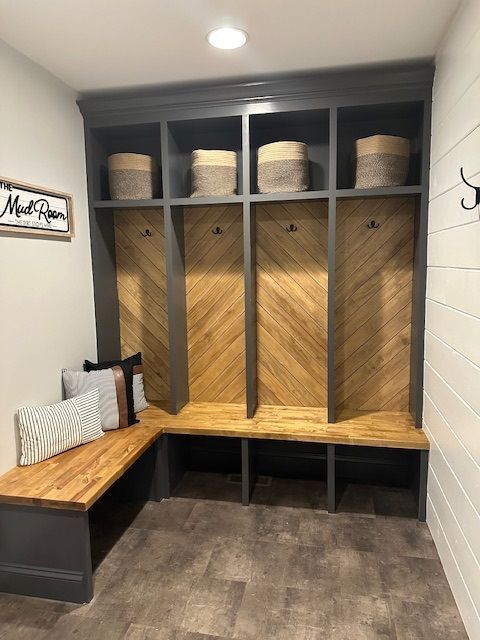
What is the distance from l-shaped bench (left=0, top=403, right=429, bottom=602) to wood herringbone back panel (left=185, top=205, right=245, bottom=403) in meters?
0.24

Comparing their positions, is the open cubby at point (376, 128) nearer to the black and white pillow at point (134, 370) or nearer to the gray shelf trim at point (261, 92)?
the gray shelf trim at point (261, 92)

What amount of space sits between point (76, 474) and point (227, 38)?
2.20 m

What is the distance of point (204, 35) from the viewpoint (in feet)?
7.29

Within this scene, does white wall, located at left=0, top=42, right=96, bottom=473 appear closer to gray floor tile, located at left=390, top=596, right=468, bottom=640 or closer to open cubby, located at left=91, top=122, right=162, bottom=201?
open cubby, located at left=91, top=122, right=162, bottom=201

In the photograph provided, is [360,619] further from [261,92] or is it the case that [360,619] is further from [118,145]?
[118,145]

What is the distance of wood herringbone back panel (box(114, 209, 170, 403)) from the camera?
3.32m

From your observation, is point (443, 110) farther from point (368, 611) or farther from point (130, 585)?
point (130, 585)

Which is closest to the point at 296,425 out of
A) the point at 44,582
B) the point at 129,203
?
the point at 44,582

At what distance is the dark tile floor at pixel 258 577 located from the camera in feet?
6.47

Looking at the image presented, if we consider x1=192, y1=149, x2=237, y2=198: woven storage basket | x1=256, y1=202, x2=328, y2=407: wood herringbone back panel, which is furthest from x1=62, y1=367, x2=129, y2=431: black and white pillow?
x1=192, y1=149, x2=237, y2=198: woven storage basket

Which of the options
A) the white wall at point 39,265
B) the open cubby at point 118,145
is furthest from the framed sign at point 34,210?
the open cubby at point 118,145

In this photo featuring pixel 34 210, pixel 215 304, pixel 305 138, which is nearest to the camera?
pixel 34 210

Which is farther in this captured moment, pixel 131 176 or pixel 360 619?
pixel 131 176

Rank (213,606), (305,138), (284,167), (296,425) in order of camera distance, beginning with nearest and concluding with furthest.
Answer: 1. (213,606)
2. (284,167)
3. (296,425)
4. (305,138)
